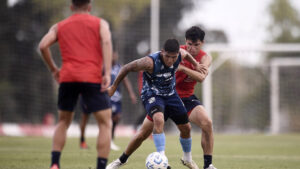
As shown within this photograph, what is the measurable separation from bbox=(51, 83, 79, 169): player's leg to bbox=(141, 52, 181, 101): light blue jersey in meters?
1.73

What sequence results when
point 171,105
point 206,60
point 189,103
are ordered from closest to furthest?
point 171,105
point 206,60
point 189,103

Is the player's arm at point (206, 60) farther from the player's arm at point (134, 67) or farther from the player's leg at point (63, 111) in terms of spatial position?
the player's leg at point (63, 111)

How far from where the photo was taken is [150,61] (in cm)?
773

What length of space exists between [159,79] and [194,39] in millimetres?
1079

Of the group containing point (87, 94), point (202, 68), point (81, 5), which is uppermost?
point (81, 5)

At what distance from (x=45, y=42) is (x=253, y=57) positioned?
2211cm

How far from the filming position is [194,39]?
856 cm

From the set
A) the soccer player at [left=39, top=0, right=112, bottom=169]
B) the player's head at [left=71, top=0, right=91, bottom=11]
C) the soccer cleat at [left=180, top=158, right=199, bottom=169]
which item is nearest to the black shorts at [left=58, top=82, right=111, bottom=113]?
the soccer player at [left=39, top=0, right=112, bottom=169]

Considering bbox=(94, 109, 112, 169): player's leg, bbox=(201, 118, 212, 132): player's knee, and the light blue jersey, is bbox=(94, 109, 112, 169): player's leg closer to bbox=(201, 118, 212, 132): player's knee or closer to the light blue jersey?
the light blue jersey

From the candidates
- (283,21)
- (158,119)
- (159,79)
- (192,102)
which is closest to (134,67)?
(159,79)

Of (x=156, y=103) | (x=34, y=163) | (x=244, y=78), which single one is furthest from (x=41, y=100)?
(x=156, y=103)

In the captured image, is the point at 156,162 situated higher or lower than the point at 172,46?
lower

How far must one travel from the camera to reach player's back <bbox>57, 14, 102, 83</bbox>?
6234mm

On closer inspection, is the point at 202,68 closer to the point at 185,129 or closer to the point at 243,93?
the point at 185,129
